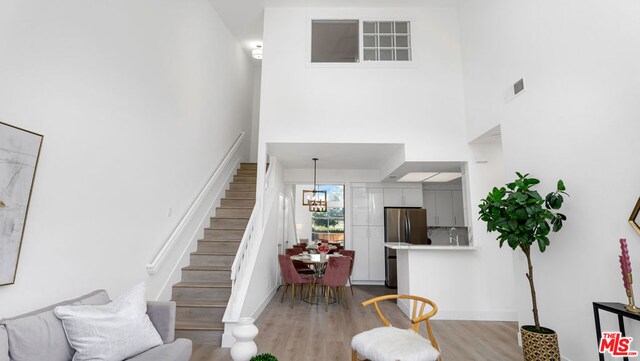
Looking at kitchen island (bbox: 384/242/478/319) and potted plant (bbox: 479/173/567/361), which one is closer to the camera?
potted plant (bbox: 479/173/567/361)

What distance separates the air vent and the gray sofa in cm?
422

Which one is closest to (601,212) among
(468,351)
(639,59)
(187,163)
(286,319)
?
(639,59)

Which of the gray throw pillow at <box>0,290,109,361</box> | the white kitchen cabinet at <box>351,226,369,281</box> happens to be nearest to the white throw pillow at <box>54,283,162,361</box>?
the gray throw pillow at <box>0,290,109,361</box>

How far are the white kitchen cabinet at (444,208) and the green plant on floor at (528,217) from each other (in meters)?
4.95

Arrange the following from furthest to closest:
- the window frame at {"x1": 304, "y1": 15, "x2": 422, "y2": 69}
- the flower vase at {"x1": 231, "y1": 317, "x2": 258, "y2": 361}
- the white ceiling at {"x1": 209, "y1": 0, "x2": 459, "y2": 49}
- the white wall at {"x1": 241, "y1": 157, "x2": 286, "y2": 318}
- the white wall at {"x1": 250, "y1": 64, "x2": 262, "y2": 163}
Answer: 1. the white wall at {"x1": 250, "y1": 64, "x2": 262, "y2": 163}
2. the white ceiling at {"x1": 209, "y1": 0, "x2": 459, "y2": 49}
3. the window frame at {"x1": 304, "y1": 15, "x2": 422, "y2": 69}
4. the white wall at {"x1": 241, "y1": 157, "x2": 286, "y2": 318}
5. the flower vase at {"x1": 231, "y1": 317, "x2": 258, "y2": 361}

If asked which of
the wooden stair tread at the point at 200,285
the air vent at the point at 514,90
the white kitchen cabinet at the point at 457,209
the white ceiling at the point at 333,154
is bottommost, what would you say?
the wooden stair tread at the point at 200,285

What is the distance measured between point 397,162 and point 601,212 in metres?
3.04

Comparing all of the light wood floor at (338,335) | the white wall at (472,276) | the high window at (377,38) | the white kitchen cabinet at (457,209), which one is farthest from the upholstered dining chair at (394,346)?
the white kitchen cabinet at (457,209)

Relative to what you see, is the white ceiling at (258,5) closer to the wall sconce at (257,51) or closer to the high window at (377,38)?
the high window at (377,38)

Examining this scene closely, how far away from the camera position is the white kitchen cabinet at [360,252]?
715cm

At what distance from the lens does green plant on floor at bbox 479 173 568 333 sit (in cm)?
265

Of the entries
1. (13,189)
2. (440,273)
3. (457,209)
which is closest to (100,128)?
(13,189)

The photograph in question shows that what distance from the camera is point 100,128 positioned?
9.18 feet

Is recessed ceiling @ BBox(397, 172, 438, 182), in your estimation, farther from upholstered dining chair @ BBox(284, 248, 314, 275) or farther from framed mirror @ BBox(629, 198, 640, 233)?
framed mirror @ BBox(629, 198, 640, 233)
